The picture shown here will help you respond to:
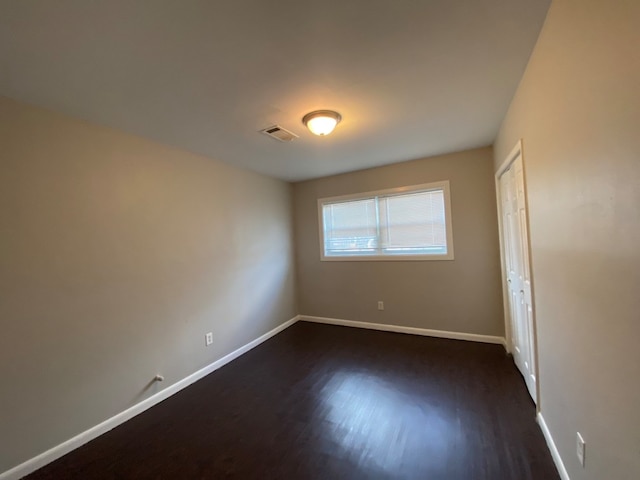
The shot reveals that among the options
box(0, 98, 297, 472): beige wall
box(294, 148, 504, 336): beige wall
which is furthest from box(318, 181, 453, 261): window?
box(0, 98, 297, 472): beige wall

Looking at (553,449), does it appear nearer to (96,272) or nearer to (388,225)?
(388,225)

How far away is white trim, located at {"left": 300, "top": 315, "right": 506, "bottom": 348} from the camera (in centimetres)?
334

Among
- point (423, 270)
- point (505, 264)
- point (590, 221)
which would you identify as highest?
point (590, 221)

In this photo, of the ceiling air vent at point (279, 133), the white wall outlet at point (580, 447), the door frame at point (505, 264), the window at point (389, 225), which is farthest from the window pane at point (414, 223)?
the white wall outlet at point (580, 447)

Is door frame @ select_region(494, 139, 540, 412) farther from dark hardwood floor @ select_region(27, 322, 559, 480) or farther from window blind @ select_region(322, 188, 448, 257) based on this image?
window blind @ select_region(322, 188, 448, 257)

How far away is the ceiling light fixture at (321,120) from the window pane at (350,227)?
1979 mm

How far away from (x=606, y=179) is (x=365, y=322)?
3.49 m

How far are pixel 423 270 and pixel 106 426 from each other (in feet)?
11.8

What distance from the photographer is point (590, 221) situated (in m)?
1.07

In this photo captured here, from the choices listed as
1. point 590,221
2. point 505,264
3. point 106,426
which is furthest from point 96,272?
point 505,264

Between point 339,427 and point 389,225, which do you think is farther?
point 389,225

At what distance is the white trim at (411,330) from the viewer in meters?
3.34

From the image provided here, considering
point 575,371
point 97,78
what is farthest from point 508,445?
point 97,78

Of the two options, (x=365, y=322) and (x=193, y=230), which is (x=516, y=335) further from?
(x=193, y=230)
